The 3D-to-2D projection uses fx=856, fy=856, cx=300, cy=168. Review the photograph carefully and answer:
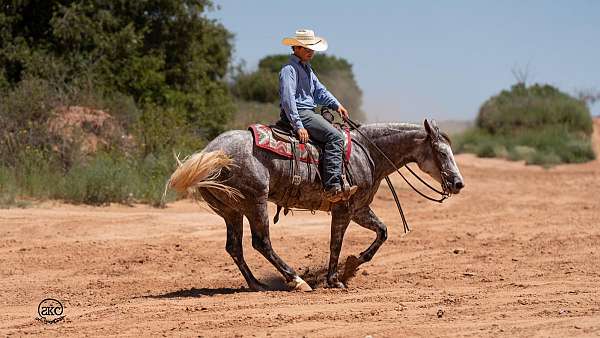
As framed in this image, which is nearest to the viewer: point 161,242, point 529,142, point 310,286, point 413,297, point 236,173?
point 413,297

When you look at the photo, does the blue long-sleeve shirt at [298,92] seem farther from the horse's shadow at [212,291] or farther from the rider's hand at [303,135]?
the horse's shadow at [212,291]

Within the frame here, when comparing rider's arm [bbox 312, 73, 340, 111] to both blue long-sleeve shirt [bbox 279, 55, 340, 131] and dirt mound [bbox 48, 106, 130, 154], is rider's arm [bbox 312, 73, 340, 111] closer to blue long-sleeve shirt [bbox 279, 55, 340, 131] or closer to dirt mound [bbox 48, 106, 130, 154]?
blue long-sleeve shirt [bbox 279, 55, 340, 131]

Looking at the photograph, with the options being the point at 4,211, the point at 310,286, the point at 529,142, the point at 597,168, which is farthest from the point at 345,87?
the point at 310,286

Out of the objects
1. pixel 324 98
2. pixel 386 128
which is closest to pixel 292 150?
pixel 324 98

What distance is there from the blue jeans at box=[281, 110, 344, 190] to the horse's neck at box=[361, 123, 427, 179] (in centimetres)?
60

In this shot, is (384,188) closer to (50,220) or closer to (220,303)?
(50,220)

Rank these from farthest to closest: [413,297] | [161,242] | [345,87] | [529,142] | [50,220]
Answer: [345,87] → [529,142] → [50,220] → [161,242] → [413,297]

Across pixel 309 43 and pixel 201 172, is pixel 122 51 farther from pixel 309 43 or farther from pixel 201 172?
pixel 201 172

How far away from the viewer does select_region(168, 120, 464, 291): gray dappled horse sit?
325 inches

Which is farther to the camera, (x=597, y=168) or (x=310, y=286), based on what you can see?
(x=597, y=168)

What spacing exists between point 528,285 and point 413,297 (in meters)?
1.39

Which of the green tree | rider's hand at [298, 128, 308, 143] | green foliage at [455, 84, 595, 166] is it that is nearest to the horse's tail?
rider's hand at [298, 128, 308, 143]

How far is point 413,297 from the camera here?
7762 millimetres

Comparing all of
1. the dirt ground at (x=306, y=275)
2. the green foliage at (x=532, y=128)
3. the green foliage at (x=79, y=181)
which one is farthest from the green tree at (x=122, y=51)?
the green foliage at (x=532, y=128)
